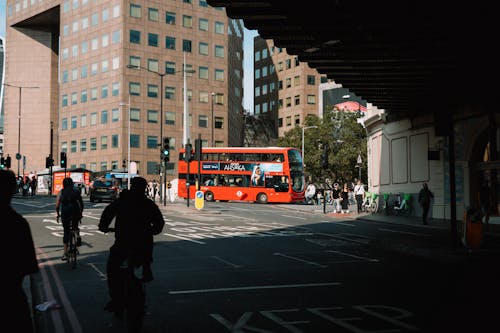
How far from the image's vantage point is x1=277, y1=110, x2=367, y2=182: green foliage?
6262 centimetres

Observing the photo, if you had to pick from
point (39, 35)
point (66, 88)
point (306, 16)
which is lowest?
point (306, 16)

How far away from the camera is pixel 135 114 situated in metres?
76.2

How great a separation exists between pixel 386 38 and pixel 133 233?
919cm

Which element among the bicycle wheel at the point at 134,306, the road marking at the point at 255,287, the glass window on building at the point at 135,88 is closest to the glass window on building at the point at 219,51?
the glass window on building at the point at 135,88

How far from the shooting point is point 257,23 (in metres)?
12.4

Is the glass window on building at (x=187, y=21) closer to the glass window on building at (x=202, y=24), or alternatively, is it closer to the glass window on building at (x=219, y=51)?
the glass window on building at (x=202, y=24)

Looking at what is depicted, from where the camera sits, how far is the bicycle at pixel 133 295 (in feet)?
19.2

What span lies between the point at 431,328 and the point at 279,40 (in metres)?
8.94

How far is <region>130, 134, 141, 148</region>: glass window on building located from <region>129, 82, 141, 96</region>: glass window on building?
525 centimetres

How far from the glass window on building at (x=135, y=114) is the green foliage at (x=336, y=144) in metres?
21.2

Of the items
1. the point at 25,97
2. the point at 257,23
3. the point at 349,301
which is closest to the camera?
the point at 349,301

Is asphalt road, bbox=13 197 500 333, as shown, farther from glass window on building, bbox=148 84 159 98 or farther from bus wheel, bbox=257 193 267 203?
glass window on building, bbox=148 84 159 98

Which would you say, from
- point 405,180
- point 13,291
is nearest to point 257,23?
point 13,291

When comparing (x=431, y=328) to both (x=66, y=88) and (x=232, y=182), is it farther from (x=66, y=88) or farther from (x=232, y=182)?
(x=66, y=88)
